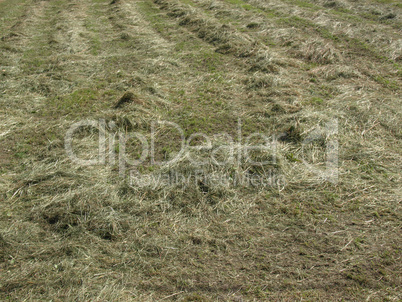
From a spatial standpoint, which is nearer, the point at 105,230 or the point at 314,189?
the point at 105,230

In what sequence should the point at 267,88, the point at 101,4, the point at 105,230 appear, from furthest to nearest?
the point at 101,4, the point at 267,88, the point at 105,230

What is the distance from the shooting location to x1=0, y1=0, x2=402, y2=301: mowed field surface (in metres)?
2.85

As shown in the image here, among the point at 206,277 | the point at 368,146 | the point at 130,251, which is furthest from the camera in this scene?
the point at 368,146

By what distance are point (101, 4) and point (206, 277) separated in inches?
588

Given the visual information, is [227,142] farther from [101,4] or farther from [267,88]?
[101,4]

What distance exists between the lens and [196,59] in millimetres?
7781

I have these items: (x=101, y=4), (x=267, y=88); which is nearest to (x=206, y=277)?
(x=267, y=88)

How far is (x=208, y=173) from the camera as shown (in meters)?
3.97

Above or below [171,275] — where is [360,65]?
above

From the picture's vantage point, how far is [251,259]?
9.90 ft

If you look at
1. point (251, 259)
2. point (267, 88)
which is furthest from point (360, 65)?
point (251, 259)

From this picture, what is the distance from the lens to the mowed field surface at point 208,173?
2846 millimetres

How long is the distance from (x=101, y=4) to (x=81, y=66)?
8.65 m

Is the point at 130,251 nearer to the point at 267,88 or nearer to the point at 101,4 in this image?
the point at 267,88
